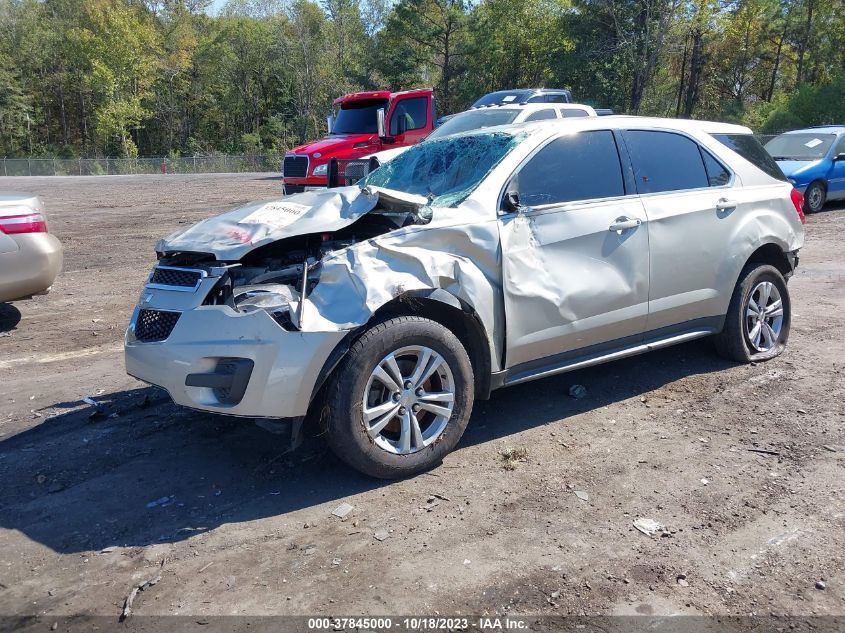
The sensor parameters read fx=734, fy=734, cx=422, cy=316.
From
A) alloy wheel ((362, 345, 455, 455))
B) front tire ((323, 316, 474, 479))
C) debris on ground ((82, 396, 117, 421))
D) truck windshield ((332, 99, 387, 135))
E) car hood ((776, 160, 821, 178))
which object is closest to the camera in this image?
front tire ((323, 316, 474, 479))

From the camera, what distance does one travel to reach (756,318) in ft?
19.0

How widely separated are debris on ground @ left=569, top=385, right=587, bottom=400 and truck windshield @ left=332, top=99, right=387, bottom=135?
42.0 feet

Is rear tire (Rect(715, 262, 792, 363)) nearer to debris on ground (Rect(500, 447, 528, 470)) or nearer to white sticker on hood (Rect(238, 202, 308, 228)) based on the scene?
debris on ground (Rect(500, 447, 528, 470))


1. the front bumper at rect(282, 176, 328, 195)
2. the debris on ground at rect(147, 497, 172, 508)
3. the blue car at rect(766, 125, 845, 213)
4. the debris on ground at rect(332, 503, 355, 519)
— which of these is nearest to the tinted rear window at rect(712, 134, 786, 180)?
the debris on ground at rect(332, 503, 355, 519)

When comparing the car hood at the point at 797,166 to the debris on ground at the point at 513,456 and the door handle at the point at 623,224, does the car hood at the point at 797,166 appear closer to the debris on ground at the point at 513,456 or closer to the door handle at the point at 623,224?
the door handle at the point at 623,224

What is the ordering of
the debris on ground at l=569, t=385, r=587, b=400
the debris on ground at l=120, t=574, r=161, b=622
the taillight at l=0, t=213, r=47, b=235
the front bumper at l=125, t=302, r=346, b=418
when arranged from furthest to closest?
the taillight at l=0, t=213, r=47, b=235, the debris on ground at l=569, t=385, r=587, b=400, the front bumper at l=125, t=302, r=346, b=418, the debris on ground at l=120, t=574, r=161, b=622

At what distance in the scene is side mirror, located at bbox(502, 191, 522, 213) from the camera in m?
4.46

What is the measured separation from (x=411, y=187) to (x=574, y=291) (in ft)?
4.41

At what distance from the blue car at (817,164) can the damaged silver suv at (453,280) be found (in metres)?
10.4

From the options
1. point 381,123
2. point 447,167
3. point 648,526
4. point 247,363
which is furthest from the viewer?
point 381,123

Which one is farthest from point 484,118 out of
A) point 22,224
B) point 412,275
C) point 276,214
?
point 412,275

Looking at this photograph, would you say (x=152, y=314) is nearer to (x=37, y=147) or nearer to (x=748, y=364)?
(x=748, y=364)

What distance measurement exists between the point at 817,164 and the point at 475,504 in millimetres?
14118

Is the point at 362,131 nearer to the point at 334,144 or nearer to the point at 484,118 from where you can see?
the point at 334,144
